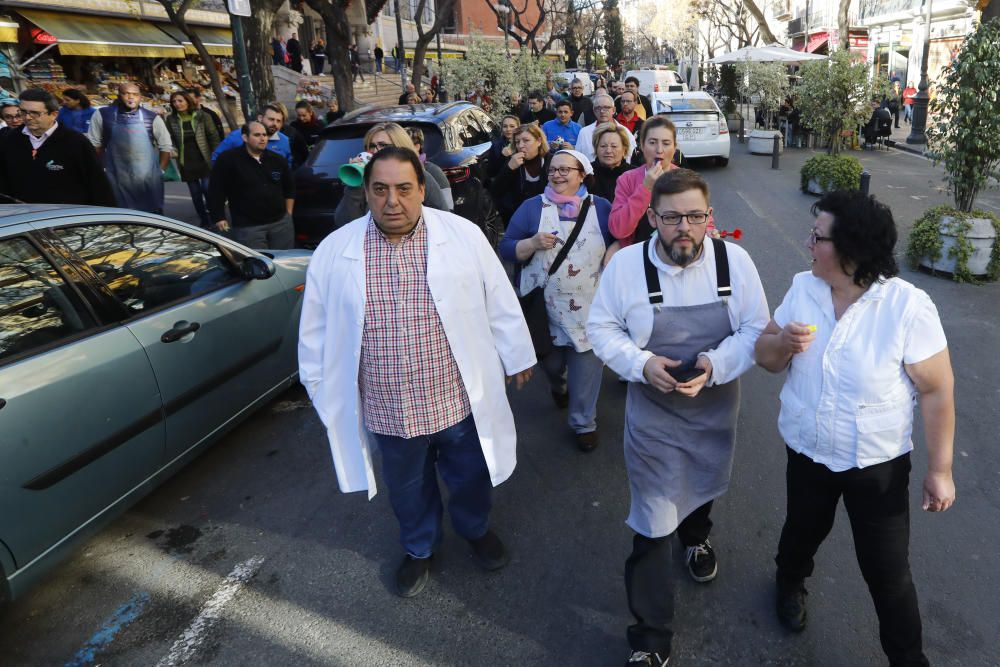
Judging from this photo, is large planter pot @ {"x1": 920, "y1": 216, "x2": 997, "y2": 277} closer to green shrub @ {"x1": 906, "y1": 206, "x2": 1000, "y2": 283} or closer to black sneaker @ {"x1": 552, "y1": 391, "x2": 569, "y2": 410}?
green shrub @ {"x1": 906, "y1": 206, "x2": 1000, "y2": 283}

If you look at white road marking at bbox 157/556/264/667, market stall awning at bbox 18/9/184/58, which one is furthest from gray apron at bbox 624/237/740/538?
market stall awning at bbox 18/9/184/58

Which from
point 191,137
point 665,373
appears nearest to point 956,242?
point 665,373

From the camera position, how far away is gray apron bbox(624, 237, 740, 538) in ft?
7.67

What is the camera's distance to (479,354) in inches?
106

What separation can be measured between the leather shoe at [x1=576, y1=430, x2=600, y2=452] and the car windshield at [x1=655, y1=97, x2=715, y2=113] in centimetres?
1220

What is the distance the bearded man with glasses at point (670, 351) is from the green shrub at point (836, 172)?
362 inches

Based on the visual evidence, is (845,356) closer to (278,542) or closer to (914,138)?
(278,542)

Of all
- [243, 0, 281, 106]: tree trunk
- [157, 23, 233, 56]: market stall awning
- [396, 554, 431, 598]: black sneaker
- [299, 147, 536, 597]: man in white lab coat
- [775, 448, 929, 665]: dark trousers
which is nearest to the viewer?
[775, 448, 929, 665]: dark trousers

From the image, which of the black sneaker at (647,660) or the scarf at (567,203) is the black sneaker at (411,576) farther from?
the scarf at (567,203)

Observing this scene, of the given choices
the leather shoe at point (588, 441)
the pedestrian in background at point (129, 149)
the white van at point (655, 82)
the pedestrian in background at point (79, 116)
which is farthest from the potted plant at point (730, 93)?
the leather shoe at point (588, 441)

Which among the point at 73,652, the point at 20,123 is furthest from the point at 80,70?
the point at 73,652

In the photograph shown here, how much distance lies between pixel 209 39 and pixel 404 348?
24.5 meters

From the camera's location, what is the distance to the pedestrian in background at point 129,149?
24.1 feet

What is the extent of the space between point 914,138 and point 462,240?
19368mm
